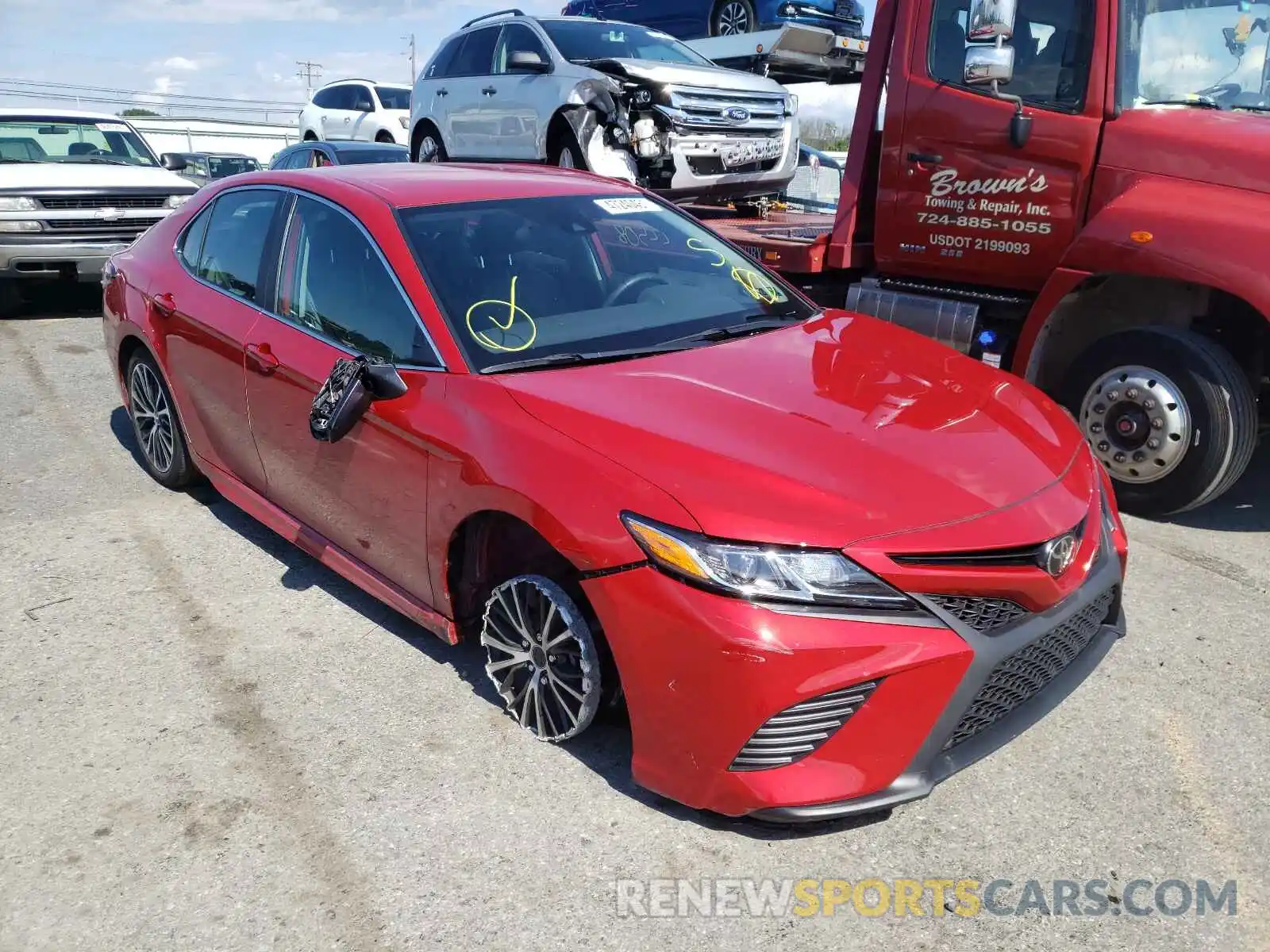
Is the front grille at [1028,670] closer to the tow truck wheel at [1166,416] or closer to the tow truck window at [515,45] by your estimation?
the tow truck wheel at [1166,416]

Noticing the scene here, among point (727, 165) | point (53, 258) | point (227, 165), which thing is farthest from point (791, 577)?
point (227, 165)

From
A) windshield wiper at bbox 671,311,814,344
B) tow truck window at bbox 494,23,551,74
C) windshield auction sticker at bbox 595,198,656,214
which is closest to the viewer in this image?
windshield wiper at bbox 671,311,814,344

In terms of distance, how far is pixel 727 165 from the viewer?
9.02m

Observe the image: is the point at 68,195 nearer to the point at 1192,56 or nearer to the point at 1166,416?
the point at 1192,56

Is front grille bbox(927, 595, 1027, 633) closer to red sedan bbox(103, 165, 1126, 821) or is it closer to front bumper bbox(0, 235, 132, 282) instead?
red sedan bbox(103, 165, 1126, 821)

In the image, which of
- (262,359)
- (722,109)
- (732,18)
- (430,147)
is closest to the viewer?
(262,359)

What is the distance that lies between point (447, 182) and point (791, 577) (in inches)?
89.3

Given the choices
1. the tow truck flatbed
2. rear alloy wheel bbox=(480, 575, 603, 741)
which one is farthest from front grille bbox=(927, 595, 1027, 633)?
the tow truck flatbed

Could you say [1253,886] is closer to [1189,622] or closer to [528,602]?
[1189,622]

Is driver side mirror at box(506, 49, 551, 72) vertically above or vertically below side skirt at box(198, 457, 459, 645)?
above

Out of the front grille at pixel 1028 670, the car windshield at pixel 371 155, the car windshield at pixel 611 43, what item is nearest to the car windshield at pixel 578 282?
the front grille at pixel 1028 670

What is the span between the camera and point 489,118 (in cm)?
1024

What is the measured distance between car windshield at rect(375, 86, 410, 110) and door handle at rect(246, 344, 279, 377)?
52.0ft

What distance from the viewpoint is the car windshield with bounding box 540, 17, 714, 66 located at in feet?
30.8
